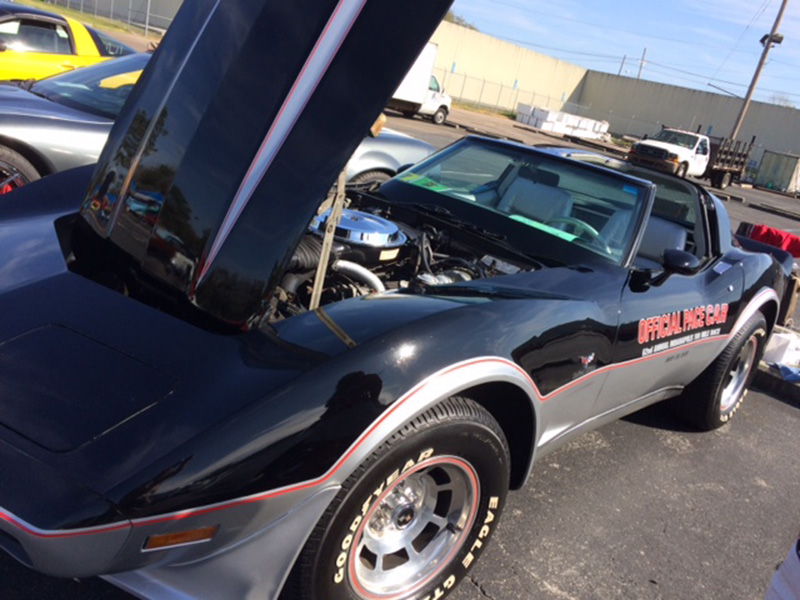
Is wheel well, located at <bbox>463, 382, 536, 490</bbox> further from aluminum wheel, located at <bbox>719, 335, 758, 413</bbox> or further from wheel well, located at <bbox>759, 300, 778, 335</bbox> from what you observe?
wheel well, located at <bbox>759, 300, 778, 335</bbox>

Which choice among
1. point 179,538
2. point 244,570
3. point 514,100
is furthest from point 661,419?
point 514,100

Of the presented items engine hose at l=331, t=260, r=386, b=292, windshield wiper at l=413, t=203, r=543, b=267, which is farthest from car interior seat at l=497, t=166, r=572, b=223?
engine hose at l=331, t=260, r=386, b=292

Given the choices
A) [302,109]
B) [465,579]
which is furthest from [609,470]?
Result: [302,109]

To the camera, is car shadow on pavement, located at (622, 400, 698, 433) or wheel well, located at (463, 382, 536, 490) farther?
car shadow on pavement, located at (622, 400, 698, 433)

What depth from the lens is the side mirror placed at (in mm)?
3121

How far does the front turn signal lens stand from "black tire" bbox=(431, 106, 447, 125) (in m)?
25.0

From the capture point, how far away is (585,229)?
11.5 feet

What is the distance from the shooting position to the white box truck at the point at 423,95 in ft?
77.9

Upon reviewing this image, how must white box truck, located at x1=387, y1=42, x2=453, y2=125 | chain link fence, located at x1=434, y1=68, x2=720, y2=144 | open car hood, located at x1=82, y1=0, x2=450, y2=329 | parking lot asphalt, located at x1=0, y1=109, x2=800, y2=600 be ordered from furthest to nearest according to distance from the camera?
chain link fence, located at x1=434, y1=68, x2=720, y2=144, white box truck, located at x1=387, y1=42, x2=453, y2=125, parking lot asphalt, located at x1=0, y1=109, x2=800, y2=600, open car hood, located at x1=82, y1=0, x2=450, y2=329

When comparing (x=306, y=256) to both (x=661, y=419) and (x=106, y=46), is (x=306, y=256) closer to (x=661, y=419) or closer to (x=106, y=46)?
(x=661, y=419)

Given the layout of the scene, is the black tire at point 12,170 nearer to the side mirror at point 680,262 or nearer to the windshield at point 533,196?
the windshield at point 533,196

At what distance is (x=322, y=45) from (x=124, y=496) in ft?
4.36

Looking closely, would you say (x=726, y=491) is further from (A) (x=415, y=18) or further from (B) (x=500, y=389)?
(A) (x=415, y=18)

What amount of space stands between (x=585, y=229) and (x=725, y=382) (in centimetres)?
142
